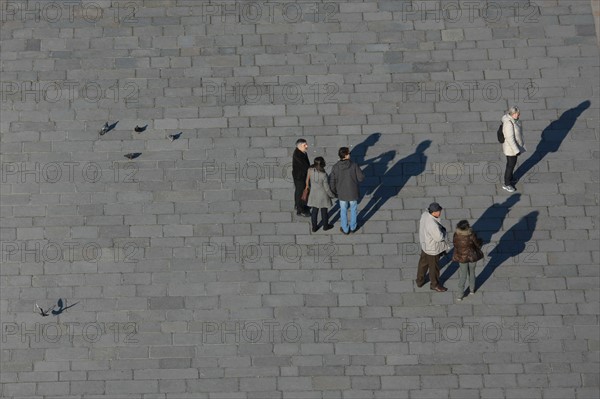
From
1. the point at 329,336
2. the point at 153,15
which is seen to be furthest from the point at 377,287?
the point at 153,15

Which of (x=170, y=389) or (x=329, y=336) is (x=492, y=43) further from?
(x=170, y=389)

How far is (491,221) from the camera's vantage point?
14.6m

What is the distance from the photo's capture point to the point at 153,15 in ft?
54.2

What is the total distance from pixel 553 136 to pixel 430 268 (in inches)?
146

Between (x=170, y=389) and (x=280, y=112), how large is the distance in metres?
5.32

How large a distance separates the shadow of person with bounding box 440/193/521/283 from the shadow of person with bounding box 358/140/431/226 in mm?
1324

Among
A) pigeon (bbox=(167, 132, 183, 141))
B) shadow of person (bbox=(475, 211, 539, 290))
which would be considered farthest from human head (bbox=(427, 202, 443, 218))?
pigeon (bbox=(167, 132, 183, 141))

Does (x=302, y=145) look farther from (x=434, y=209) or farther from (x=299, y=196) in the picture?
(x=434, y=209)

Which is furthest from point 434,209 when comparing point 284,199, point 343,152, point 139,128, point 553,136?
point 139,128

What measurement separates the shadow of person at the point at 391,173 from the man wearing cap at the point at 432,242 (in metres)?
1.58

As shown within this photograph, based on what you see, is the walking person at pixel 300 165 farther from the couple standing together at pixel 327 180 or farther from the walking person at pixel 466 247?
the walking person at pixel 466 247

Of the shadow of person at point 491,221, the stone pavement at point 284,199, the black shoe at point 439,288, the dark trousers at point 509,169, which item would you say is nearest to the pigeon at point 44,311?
the stone pavement at point 284,199

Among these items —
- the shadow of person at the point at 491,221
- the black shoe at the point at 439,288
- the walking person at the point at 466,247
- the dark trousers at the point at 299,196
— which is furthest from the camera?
the shadow of person at the point at 491,221

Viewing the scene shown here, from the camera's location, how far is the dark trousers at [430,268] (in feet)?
44.0
